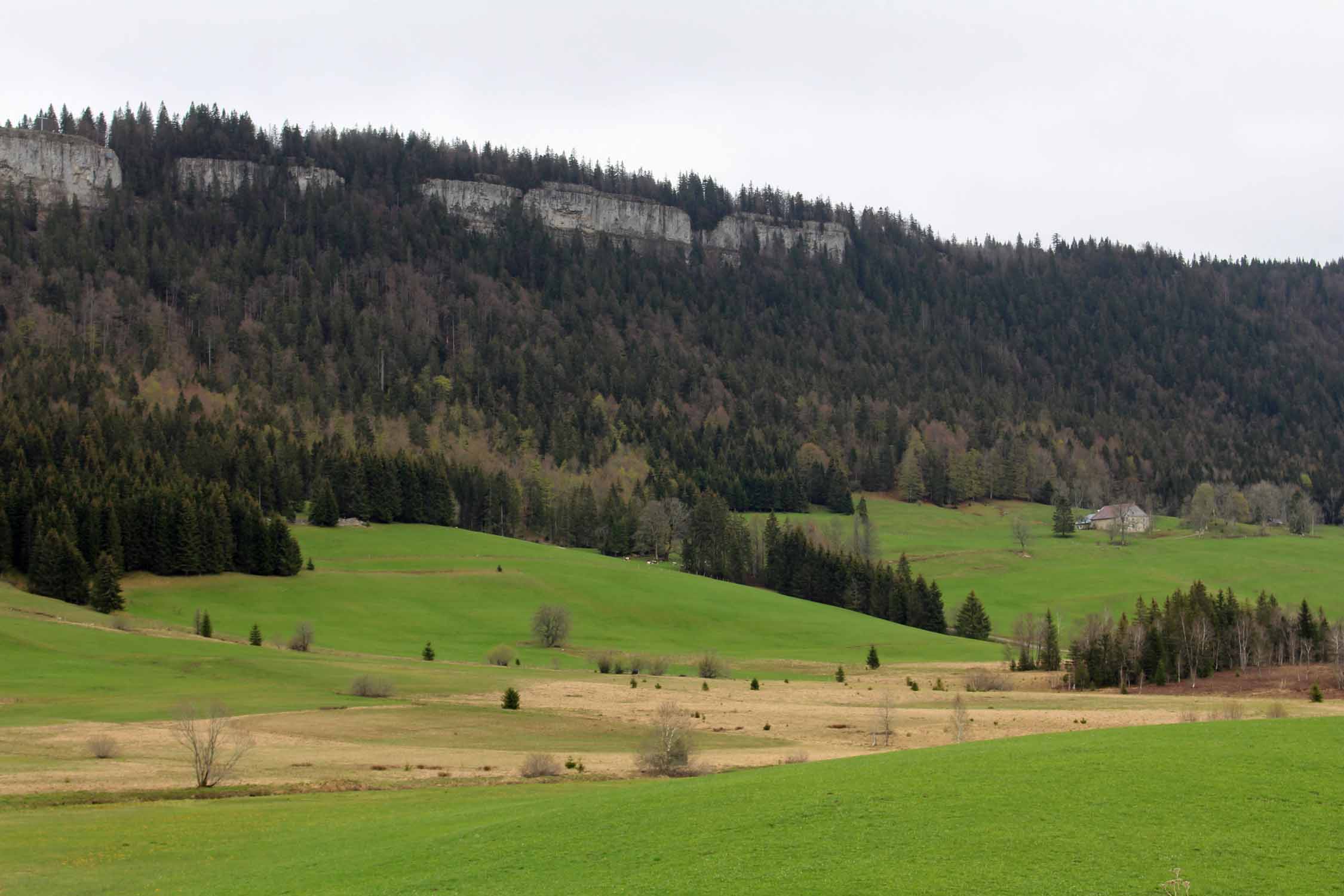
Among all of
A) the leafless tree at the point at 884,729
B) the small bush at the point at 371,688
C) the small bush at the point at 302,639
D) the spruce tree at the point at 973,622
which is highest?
the leafless tree at the point at 884,729

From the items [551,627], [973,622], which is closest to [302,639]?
[551,627]

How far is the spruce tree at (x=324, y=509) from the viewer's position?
148 m

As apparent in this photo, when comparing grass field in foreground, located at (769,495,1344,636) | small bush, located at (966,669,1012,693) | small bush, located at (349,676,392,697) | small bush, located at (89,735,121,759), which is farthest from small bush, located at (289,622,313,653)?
grass field in foreground, located at (769,495,1344,636)

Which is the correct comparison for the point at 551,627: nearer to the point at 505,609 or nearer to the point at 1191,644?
the point at 505,609

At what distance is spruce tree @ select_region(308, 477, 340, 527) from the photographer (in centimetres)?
14750

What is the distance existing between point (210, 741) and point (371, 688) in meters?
22.7

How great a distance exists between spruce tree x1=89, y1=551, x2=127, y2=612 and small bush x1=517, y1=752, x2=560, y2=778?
63.2m

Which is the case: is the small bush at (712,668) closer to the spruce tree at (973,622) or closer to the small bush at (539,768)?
the small bush at (539,768)

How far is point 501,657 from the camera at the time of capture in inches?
3383

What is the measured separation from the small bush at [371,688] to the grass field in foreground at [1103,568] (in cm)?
8265

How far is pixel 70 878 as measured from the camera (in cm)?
2664

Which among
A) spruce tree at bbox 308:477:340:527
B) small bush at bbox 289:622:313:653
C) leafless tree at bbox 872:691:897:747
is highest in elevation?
spruce tree at bbox 308:477:340:527

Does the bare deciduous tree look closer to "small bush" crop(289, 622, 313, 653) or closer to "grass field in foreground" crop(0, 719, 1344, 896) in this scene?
"small bush" crop(289, 622, 313, 653)

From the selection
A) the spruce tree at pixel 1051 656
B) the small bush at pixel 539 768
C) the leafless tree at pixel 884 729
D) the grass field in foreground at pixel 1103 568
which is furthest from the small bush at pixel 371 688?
the grass field in foreground at pixel 1103 568
